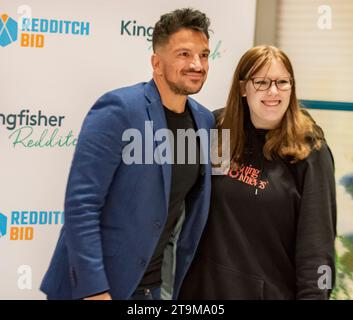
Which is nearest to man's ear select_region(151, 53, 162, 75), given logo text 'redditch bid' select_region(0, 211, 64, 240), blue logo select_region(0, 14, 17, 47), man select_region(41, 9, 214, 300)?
man select_region(41, 9, 214, 300)

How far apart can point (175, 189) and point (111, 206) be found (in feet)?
0.85

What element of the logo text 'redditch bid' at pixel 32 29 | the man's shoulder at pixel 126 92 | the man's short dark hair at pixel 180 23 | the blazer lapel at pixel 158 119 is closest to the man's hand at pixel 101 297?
the blazer lapel at pixel 158 119

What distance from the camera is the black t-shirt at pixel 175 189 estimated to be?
6.10 feet

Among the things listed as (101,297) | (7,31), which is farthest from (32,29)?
(101,297)

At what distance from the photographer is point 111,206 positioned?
176cm

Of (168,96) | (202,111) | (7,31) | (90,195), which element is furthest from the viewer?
(7,31)

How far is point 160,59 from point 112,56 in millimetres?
514

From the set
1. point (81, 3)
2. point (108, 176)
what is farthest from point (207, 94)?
point (108, 176)

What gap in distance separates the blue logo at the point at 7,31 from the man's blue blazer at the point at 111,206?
2.54ft

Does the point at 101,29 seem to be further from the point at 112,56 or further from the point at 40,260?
the point at 40,260

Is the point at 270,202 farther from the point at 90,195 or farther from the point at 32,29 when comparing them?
the point at 32,29

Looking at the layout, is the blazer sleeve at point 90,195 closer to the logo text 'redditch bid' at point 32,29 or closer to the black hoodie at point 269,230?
the black hoodie at point 269,230

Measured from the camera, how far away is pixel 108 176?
1689 mm

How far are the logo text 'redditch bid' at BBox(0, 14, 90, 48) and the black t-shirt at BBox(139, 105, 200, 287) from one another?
0.74m
